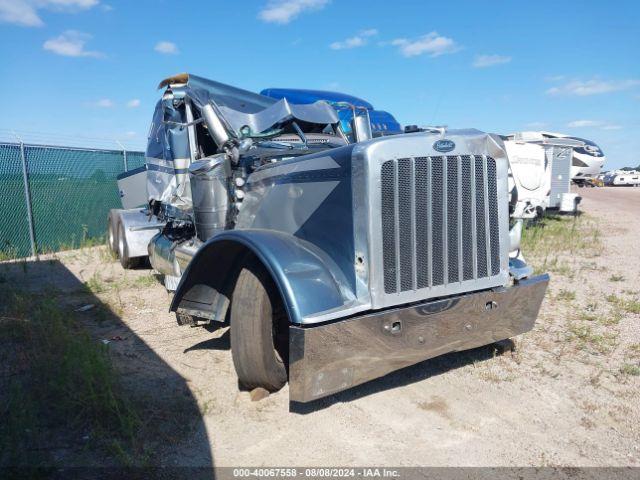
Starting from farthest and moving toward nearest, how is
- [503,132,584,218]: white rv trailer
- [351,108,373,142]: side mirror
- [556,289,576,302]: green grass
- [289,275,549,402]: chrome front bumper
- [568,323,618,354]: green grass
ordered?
[503,132,584,218]: white rv trailer
[556,289,576,302]: green grass
[351,108,373,142]: side mirror
[568,323,618,354]: green grass
[289,275,549,402]: chrome front bumper

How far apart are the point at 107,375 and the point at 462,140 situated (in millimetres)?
2813

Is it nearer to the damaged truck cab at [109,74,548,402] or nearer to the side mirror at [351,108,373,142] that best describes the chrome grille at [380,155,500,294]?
the damaged truck cab at [109,74,548,402]

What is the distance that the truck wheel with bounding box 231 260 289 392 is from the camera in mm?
3447

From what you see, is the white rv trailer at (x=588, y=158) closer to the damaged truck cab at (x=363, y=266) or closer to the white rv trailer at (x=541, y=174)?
the white rv trailer at (x=541, y=174)

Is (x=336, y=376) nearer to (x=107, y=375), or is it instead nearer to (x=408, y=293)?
(x=408, y=293)

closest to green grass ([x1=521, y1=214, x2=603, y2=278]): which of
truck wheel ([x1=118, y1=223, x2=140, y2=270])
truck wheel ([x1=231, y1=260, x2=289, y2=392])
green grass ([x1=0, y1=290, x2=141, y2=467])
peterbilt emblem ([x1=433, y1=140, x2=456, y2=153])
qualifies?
peterbilt emblem ([x1=433, y1=140, x2=456, y2=153])

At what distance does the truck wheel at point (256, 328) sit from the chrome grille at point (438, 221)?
32.4 inches

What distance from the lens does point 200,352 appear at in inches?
182

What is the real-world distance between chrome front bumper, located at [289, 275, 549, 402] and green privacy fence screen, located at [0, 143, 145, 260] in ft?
28.8

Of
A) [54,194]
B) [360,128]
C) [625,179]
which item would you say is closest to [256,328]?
[360,128]

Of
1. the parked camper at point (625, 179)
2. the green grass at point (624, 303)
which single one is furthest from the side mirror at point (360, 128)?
the parked camper at point (625, 179)

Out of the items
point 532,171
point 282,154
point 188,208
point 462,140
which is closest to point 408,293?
point 462,140

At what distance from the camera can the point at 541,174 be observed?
13648 mm

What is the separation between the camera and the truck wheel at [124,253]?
796cm
